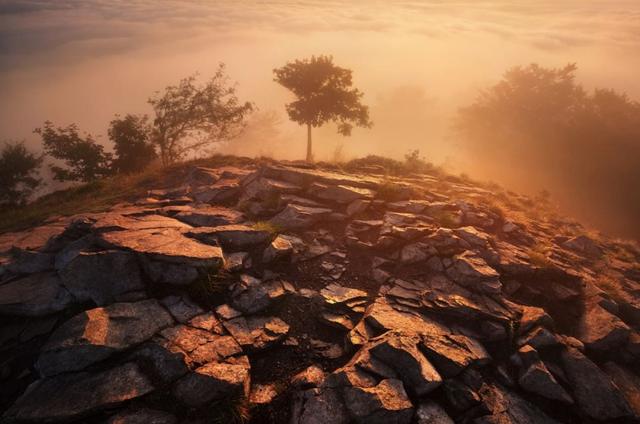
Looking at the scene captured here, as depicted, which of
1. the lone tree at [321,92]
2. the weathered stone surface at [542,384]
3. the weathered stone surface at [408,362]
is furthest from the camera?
the lone tree at [321,92]

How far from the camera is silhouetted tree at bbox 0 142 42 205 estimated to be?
120 ft

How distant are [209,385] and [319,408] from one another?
2.19 m

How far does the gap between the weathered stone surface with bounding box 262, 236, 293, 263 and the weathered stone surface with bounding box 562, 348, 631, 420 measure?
7.83 meters

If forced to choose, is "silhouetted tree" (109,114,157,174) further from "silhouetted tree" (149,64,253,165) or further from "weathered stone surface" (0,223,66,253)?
"weathered stone surface" (0,223,66,253)

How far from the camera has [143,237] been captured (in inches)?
388

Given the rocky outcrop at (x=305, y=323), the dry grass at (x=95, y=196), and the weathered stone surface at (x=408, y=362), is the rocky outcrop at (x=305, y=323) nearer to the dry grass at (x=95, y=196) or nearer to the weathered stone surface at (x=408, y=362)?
the weathered stone surface at (x=408, y=362)

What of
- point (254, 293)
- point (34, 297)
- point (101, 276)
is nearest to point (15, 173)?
point (34, 297)

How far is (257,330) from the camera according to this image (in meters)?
7.93

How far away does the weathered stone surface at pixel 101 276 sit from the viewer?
8180 millimetres

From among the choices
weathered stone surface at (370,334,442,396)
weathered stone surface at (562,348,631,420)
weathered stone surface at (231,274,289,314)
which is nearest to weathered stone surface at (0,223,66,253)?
weathered stone surface at (231,274,289,314)

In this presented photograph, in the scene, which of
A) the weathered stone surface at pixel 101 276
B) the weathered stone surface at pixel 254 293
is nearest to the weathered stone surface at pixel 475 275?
the weathered stone surface at pixel 254 293

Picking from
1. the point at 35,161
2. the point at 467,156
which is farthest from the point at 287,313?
the point at 467,156

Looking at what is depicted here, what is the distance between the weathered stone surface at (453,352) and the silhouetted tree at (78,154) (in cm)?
3203

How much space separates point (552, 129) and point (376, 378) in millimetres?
50340
